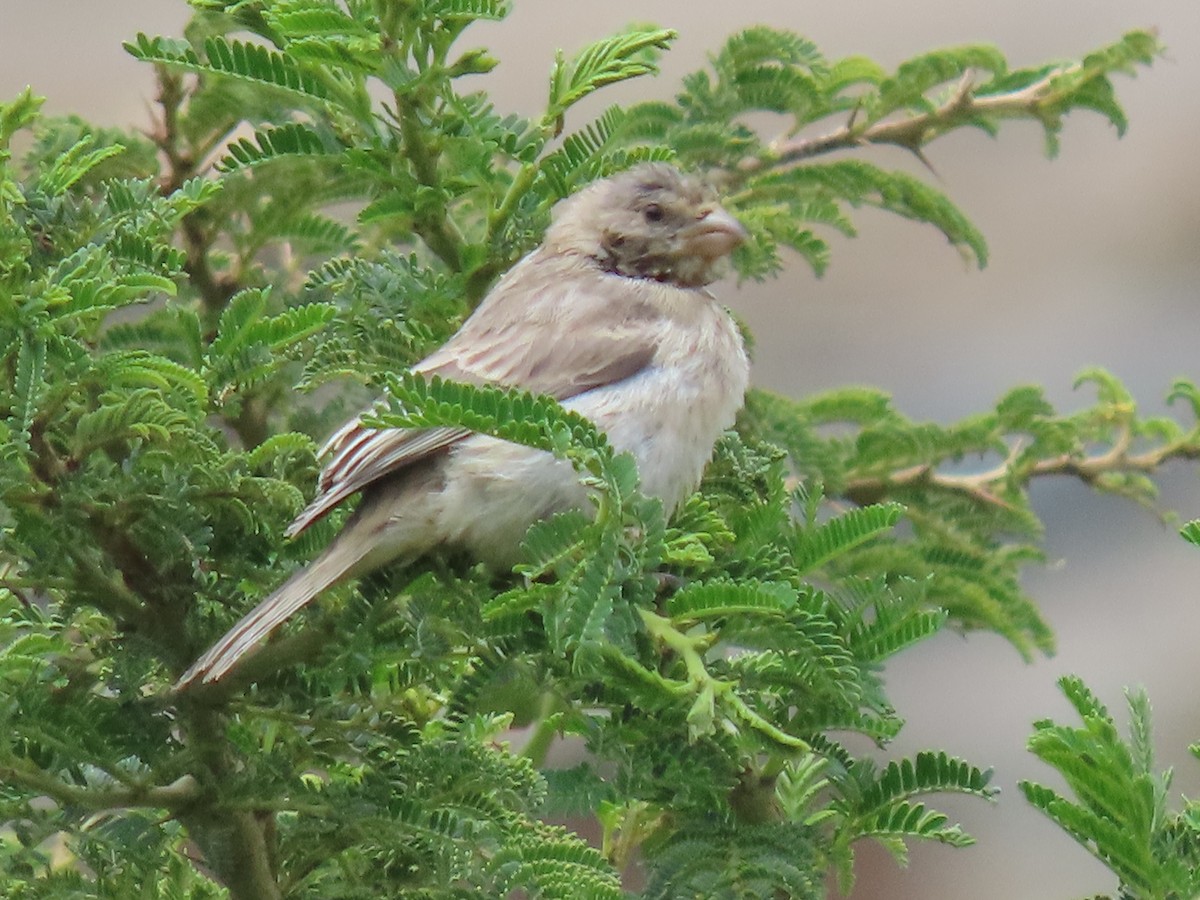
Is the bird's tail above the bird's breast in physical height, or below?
below

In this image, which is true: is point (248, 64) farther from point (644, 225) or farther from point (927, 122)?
point (927, 122)

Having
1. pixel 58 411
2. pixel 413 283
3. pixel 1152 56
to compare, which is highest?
pixel 1152 56

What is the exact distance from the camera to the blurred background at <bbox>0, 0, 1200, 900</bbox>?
7586 millimetres

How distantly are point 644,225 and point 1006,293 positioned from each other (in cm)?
577

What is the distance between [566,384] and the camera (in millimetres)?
2705

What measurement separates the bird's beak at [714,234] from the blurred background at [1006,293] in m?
4.39

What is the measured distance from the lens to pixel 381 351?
2.42 m

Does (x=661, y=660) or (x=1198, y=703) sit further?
(x=1198, y=703)

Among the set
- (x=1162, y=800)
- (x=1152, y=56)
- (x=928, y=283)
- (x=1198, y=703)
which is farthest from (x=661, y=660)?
(x=928, y=283)

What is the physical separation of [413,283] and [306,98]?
0.32 meters

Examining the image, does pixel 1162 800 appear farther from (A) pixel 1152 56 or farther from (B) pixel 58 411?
(A) pixel 1152 56

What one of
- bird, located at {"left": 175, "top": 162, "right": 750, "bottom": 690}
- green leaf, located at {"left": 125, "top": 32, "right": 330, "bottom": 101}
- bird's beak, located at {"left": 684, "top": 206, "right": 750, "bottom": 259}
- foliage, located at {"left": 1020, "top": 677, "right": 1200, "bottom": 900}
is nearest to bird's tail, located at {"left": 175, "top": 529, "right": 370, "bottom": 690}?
bird, located at {"left": 175, "top": 162, "right": 750, "bottom": 690}

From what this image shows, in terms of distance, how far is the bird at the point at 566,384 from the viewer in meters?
2.34

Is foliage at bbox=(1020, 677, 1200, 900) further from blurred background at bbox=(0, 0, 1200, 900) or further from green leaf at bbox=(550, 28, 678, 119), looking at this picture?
blurred background at bbox=(0, 0, 1200, 900)
